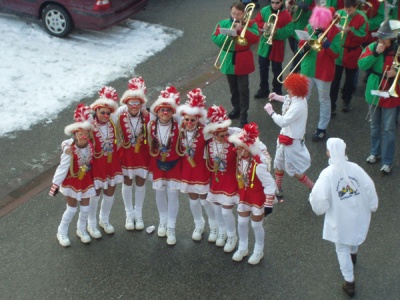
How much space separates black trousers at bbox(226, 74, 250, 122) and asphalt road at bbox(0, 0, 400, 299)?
76 centimetres

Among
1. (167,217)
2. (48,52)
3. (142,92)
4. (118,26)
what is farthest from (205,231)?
(118,26)

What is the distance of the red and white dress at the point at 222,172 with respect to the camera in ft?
21.0

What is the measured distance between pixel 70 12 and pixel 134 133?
5514 millimetres

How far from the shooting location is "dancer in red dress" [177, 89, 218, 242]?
21.0 feet

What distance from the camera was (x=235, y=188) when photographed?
6488 mm

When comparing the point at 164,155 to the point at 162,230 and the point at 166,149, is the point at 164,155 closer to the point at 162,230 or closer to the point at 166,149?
the point at 166,149

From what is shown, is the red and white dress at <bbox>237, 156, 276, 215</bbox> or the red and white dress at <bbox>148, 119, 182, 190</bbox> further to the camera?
the red and white dress at <bbox>148, 119, 182, 190</bbox>

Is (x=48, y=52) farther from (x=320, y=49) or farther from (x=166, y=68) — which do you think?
(x=320, y=49)

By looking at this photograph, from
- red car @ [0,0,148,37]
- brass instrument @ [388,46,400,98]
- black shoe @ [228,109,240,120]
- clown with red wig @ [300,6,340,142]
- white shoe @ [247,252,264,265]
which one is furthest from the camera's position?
red car @ [0,0,148,37]

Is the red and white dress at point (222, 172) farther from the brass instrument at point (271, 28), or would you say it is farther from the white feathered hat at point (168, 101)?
the brass instrument at point (271, 28)

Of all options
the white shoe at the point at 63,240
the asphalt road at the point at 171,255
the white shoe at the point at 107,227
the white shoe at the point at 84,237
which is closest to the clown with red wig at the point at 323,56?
the asphalt road at the point at 171,255

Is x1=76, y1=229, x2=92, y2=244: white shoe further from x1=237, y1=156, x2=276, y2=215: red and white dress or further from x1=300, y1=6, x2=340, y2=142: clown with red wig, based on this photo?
x1=300, y1=6, x2=340, y2=142: clown with red wig

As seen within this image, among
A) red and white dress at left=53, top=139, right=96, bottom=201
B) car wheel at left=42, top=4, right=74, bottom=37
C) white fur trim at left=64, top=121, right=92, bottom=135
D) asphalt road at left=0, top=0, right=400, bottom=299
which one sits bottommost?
asphalt road at left=0, top=0, right=400, bottom=299

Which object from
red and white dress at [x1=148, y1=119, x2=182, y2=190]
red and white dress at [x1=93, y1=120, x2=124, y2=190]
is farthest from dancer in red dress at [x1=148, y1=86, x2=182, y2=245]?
red and white dress at [x1=93, y1=120, x2=124, y2=190]
